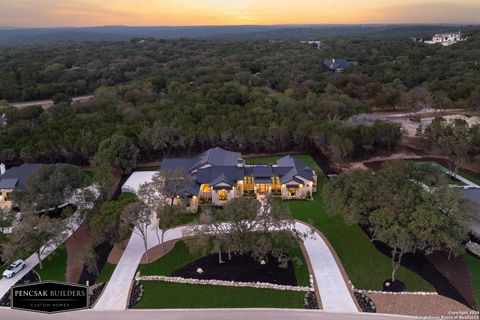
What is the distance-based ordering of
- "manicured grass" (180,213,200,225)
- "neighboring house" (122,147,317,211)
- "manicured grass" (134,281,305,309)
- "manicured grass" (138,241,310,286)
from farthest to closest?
"neighboring house" (122,147,317,211) → "manicured grass" (180,213,200,225) → "manicured grass" (138,241,310,286) → "manicured grass" (134,281,305,309)

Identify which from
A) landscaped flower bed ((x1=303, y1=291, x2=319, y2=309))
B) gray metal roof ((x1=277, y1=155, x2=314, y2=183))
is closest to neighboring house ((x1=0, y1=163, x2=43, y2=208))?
gray metal roof ((x1=277, y1=155, x2=314, y2=183))

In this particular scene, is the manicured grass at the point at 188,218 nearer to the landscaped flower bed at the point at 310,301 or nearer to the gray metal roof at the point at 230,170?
the gray metal roof at the point at 230,170

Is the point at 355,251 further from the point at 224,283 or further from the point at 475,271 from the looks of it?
the point at 224,283

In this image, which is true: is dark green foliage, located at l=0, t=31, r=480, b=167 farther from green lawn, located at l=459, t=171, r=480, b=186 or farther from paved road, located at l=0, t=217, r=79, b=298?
paved road, located at l=0, t=217, r=79, b=298

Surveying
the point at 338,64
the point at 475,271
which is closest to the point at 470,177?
the point at 475,271

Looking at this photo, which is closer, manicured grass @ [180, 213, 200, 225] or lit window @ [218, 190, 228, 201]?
manicured grass @ [180, 213, 200, 225]

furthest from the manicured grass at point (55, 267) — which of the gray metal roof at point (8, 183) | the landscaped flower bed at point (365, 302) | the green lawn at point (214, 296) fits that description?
the landscaped flower bed at point (365, 302)

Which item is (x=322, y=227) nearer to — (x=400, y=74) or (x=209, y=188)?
(x=209, y=188)

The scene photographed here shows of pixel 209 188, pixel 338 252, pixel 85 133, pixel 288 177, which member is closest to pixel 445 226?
pixel 338 252
